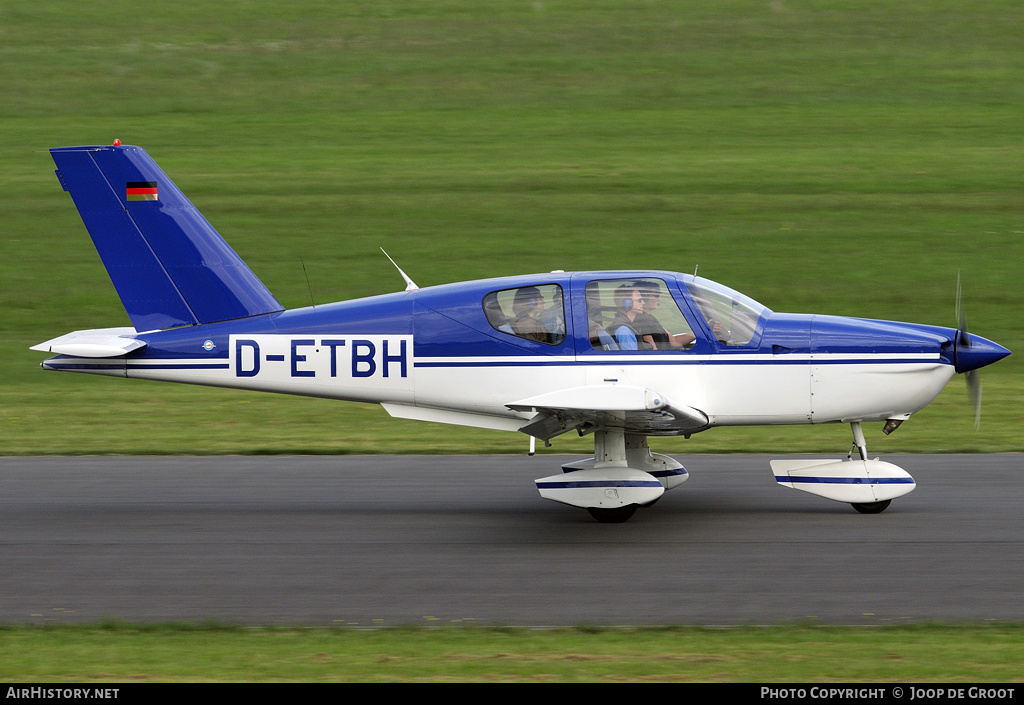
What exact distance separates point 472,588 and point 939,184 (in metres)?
19.0

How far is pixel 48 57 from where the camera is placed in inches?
1266

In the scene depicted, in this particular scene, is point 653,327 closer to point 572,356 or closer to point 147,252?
point 572,356

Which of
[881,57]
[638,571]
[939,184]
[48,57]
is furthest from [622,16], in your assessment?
[638,571]

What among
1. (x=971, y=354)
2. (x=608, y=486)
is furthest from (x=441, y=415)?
(x=971, y=354)

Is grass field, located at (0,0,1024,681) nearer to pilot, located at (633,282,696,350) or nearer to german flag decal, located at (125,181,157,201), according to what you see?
pilot, located at (633,282,696,350)

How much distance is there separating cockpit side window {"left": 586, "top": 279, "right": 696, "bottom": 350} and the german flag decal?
398 centimetres

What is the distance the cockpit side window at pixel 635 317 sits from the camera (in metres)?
9.09

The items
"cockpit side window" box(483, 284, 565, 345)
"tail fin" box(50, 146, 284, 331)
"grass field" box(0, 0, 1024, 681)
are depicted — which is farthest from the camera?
"grass field" box(0, 0, 1024, 681)

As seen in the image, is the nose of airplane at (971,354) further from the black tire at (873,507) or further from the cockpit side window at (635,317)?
the cockpit side window at (635,317)

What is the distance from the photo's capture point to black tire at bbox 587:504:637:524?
9.16m

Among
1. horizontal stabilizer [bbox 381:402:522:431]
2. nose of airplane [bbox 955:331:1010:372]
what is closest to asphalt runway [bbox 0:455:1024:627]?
horizontal stabilizer [bbox 381:402:522:431]

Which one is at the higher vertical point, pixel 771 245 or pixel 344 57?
pixel 344 57

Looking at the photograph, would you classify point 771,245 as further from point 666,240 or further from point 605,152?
point 605,152

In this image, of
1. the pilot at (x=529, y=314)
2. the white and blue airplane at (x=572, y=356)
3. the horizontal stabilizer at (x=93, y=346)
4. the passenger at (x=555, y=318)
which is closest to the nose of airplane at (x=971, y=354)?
the white and blue airplane at (x=572, y=356)
